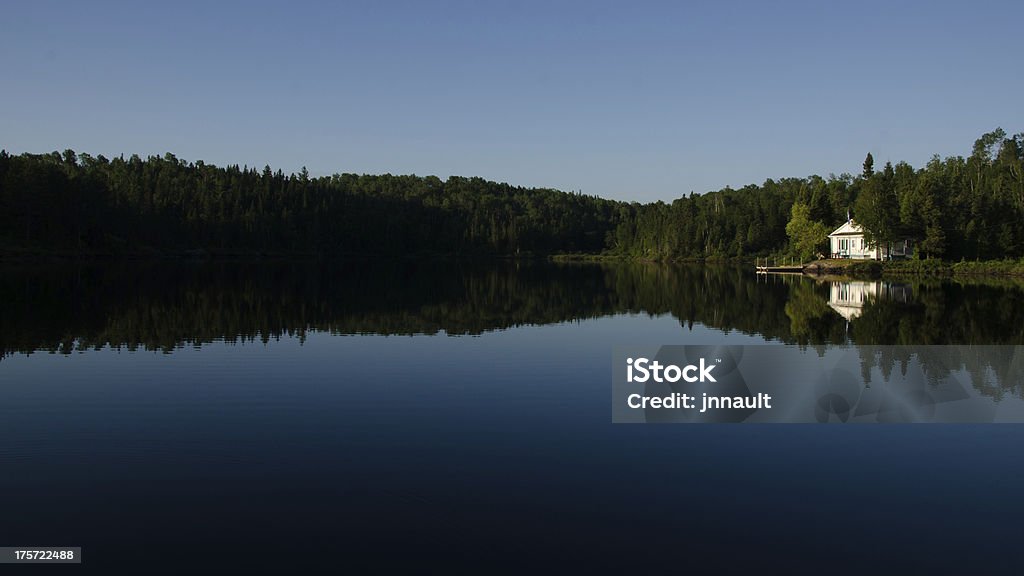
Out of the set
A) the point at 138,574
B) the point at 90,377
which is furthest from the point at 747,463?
the point at 90,377

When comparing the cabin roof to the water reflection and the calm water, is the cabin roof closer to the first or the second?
the water reflection

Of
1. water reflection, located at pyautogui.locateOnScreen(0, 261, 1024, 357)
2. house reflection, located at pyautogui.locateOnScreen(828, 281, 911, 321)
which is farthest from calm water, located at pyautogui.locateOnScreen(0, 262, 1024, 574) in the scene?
house reflection, located at pyautogui.locateOnScreen(828, 281, 911, 321)

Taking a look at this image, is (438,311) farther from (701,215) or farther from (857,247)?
(701,215)

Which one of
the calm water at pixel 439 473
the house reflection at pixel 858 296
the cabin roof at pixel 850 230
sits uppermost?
the cabin roof at pixel 850 230

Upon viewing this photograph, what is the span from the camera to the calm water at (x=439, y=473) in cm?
985

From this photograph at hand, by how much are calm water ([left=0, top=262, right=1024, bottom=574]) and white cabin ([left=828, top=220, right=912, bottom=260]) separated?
92248mm

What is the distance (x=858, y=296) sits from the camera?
59.9 meters

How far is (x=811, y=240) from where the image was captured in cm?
11844

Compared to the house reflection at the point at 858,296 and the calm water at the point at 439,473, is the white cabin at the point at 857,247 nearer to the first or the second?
the house reflection at the point at 858,296

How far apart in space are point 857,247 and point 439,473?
11070 centimetres

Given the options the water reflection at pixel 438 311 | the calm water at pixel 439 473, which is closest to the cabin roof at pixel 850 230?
the water reflection at pixel 438 311

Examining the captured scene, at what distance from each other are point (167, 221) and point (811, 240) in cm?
13041

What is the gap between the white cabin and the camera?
10581 centimetres

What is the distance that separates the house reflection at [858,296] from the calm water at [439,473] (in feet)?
87.8
